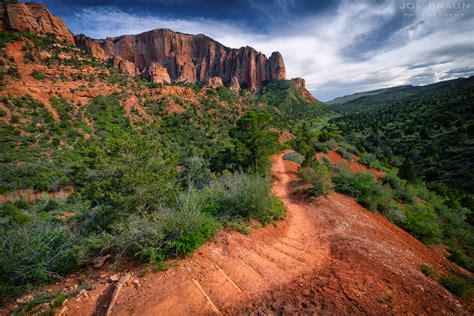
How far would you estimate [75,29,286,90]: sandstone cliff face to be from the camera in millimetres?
104625

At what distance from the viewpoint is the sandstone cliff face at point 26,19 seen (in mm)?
36688

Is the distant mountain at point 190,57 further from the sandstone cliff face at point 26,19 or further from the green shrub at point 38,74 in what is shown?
the green shrub at point 38,74

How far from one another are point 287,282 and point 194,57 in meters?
130

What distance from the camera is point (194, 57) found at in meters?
116

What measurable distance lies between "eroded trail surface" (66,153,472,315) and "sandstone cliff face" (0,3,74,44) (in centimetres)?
5690

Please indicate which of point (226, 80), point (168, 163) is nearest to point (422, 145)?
point (168, 163)

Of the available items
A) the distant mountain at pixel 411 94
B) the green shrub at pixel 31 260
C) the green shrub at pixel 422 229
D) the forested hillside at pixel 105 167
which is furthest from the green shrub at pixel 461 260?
the distant mountain at pixel 411 94

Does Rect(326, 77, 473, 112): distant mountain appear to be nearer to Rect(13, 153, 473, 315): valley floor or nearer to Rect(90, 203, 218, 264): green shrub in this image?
Rect(13, 153, 473, 315): valley floor

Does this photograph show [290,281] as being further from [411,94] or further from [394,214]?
[411,94]

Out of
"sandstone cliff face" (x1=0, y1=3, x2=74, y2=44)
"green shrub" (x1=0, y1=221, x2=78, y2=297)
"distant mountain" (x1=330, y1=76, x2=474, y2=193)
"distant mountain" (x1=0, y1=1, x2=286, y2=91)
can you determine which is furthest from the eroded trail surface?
"distant mountain" (x1=0, y1=1, x2=286, y2=91)

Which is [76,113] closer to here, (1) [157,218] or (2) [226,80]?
(1) [157,218]

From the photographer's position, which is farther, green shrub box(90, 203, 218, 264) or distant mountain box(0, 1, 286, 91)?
distant mountain box(0, 1, 286, 91)

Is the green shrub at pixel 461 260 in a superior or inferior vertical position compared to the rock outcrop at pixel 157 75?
inferior

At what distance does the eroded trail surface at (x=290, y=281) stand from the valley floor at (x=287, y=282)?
0.02 meters
